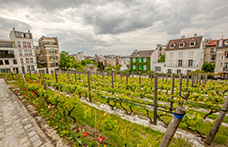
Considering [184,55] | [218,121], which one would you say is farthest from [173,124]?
[184,55]

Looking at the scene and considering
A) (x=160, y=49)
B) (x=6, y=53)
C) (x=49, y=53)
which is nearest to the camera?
(x=6, y=53)

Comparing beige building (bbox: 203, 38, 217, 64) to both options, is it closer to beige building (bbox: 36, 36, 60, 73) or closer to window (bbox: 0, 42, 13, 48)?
beige building (bbox: 36, 36, 60, 73)

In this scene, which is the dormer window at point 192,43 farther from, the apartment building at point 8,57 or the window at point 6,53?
the window at point 6,53

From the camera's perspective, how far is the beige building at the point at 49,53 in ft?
117

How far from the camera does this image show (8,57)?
92.1 ft

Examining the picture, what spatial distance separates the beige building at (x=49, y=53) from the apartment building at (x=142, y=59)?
28.5 meters

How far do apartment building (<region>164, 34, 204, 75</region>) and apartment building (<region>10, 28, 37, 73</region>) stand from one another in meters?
41.0

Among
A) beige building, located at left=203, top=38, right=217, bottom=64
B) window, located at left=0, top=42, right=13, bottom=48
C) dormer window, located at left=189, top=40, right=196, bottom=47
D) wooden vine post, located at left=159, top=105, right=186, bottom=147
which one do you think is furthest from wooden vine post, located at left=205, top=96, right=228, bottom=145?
window, located at left=0, top=42, right=13, bottom=48

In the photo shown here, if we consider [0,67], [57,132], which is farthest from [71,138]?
[0,67]

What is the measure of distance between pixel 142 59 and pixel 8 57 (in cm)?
3956

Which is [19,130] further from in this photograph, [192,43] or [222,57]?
[222,57]

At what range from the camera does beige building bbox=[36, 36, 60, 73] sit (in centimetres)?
3553

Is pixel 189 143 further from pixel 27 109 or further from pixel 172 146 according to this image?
pixel 27 109

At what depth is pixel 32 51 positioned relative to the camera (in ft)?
109
